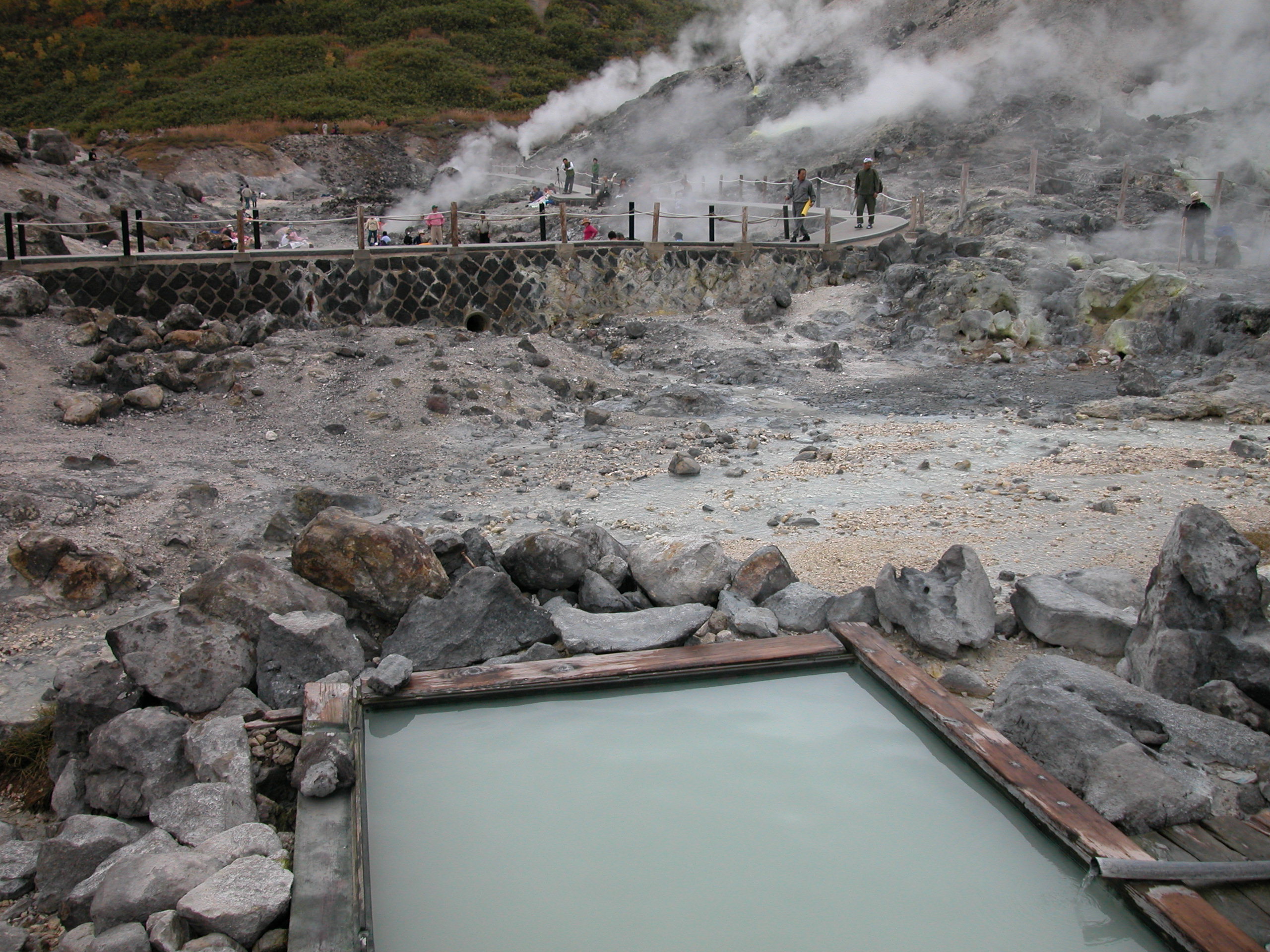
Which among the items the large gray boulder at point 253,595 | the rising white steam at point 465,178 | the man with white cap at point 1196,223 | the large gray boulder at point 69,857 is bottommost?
the large gray boulder at point 69,857

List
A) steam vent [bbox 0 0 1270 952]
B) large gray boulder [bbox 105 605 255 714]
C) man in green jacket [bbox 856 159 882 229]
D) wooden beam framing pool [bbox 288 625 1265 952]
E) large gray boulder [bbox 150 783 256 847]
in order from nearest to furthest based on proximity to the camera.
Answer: wooden beam framing pool [bbox 288 625 1265 952] < steam vent [bbox 0 0 1270 952] < large gray boulder [bbox 150 783 256 847] < large gray boulder [bbox 105 605 255 714] < man in green jacket [bbox 856 159 882 229]

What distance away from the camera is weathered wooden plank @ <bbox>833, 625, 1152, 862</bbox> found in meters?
2.44

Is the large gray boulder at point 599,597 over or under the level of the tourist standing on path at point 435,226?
under

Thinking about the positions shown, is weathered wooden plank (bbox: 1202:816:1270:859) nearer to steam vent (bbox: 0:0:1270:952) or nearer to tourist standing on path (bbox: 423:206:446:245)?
steam vent (bbox: 0:0:1270:952)

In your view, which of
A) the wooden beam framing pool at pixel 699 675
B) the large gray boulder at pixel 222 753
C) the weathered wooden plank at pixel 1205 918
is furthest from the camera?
the large gray boulder at pixel 222 753

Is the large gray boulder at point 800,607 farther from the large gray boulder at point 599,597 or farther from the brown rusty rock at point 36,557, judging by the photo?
the brown rusty rock at point 36,557

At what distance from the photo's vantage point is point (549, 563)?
14.9ft

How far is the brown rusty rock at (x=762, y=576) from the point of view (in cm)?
438

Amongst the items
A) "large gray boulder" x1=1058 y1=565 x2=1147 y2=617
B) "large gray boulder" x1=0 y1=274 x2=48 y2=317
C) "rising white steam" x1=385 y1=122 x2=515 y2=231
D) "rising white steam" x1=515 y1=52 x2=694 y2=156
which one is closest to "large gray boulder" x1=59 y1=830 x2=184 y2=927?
"large gray boulder" x1=1058 y1=565 x2=1147 y2=617

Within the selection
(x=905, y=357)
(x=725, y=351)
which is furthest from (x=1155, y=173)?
(x=725, y=351)

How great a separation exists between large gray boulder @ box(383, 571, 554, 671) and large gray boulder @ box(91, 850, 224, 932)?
4.19 ft

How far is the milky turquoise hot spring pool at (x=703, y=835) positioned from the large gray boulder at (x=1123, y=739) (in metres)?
0.29

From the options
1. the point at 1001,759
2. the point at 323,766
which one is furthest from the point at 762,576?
the point at 323,766

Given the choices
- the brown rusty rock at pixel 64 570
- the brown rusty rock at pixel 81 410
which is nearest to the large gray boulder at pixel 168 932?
the brown rusty rock at pixel 64 570
